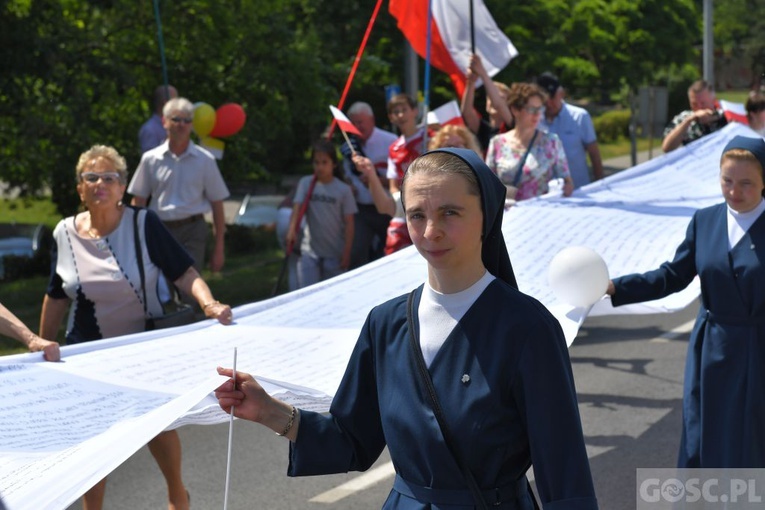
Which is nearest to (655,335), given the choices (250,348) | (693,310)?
(693,310)

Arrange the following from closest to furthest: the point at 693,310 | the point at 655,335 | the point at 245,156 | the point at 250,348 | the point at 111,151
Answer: the point at 250,348
the point at 111,151
the point at 655,335
the point at 693,310
the point at 245,156

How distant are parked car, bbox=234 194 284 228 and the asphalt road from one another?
10626 mm

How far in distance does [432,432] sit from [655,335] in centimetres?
814

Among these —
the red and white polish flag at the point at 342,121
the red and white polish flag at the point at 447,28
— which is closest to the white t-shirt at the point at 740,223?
the red and white polish flag at the point at 342,121

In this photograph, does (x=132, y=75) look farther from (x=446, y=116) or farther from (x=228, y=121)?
(x=446, y=116)

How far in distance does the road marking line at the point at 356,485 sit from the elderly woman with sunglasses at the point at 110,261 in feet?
3.43

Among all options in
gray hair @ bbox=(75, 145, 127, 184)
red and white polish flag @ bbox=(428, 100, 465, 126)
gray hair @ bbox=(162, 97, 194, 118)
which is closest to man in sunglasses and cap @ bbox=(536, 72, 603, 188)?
red and white polish flag @ bbox=(428, 100, 465, 126)

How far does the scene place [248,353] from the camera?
5.20 meters

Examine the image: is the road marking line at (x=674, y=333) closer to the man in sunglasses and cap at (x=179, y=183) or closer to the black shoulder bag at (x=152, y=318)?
the man in sunglasses and cap at (x=179, y=183)

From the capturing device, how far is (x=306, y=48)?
17.4 m

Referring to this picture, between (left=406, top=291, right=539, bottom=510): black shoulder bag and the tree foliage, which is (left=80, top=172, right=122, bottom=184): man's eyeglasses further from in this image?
the tree foliage

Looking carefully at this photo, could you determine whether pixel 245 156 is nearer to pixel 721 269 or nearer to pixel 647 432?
pixel 647 432

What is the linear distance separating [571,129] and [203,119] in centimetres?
398

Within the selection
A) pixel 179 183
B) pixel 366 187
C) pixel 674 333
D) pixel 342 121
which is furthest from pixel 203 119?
pixel 674 333
